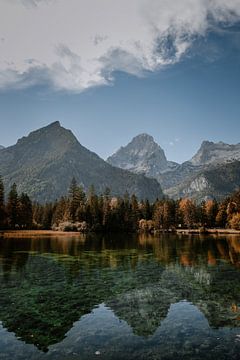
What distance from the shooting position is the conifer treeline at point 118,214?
15375 centimetres

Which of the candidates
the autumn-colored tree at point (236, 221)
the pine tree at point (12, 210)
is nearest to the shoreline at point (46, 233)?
the autumn-colored tree at point (236, 221)

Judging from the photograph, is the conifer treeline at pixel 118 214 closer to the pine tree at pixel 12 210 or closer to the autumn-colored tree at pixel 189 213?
the autumn-colored tree at pixel 189 213

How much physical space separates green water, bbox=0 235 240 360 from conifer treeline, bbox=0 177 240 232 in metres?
111

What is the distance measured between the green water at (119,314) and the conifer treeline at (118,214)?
11070cm

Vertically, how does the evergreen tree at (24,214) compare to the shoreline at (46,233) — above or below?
above

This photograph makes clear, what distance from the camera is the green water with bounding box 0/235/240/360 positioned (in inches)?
699

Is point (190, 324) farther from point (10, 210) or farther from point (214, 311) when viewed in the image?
point (10, 210)

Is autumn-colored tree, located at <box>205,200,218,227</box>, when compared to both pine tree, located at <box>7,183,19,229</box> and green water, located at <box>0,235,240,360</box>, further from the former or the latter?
green water, located at <box>0,235,240,360</box>

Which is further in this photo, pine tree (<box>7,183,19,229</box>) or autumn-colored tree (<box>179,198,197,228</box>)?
autumn-colored tree (<box>179,198,197,228</box>)

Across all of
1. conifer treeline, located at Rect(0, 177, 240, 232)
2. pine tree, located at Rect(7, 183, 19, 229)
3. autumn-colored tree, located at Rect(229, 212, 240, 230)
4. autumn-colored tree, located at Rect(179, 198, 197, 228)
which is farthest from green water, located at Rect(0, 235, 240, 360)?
autumn-colored tree, located at Rect(179, 198, 197, 228)

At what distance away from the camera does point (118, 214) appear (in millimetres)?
178000

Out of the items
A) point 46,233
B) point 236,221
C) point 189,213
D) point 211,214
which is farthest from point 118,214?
point 236,221

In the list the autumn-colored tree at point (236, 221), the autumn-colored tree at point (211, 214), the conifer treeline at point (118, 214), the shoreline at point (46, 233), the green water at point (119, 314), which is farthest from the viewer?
the autumn-colored tree at point (211, 214)

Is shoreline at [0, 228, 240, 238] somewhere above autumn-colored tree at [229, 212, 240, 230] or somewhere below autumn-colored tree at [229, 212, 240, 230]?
below
